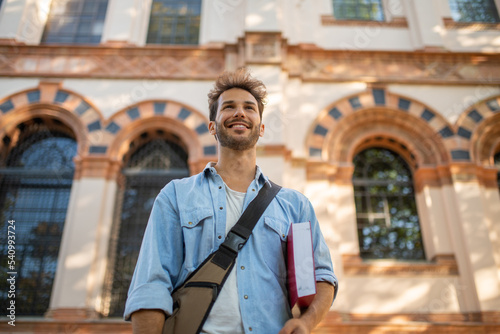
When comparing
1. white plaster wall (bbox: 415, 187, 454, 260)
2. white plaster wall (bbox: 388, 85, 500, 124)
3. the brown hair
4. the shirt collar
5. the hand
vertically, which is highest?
white plaster wall (bbox: 388, 85, 500, 124)

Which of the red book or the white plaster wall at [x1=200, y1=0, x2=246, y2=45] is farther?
the white plaster wall at [x1=200, y1=0, x2=246, y2=45]

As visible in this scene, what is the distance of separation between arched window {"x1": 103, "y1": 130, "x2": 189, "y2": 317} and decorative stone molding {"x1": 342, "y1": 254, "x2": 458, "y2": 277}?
3.48 meters

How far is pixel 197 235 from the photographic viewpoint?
1.83 m

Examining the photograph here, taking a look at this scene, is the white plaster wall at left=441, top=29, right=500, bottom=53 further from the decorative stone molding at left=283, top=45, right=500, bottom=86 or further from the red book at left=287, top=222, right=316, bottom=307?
the red book at left=287, top=222, right=316, bottom=307

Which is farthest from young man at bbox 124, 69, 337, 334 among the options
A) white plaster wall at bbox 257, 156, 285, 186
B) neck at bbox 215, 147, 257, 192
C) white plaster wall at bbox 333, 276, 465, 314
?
white plaster wall at bbox 333, 276, 465, 314

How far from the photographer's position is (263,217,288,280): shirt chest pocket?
1.82 meters

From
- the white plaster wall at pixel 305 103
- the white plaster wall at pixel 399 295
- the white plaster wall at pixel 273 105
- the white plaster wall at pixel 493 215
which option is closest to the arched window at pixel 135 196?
the white plaster wall at pixel 273 105

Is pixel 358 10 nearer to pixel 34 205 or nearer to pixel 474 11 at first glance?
pixel 474 11

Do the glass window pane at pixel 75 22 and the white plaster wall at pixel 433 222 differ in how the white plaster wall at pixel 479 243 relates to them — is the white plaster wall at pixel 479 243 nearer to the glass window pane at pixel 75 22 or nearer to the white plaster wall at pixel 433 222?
the white plaster wall at pixel 433 222

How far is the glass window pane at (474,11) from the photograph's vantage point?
30.0 ft

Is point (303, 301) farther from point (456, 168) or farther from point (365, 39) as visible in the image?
point (365, 39)

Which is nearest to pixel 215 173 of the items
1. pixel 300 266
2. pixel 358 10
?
pixel 300 266

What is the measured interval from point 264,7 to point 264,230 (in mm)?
7313

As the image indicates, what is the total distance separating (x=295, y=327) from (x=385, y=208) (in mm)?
6310
